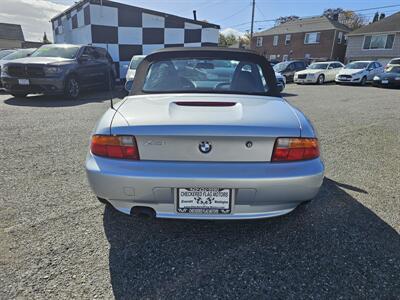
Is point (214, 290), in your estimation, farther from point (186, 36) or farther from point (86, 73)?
point (186, 36)

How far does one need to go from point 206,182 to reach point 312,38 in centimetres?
3819

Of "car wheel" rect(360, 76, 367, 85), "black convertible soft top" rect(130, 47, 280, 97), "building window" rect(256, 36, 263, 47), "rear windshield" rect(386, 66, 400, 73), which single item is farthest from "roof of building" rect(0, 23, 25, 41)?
"black convertible soft top" rect(130, 47, 280, 97)

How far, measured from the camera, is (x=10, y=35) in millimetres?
40938

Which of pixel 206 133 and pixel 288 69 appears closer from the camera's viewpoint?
pixel 206 133

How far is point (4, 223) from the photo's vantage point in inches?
87.3

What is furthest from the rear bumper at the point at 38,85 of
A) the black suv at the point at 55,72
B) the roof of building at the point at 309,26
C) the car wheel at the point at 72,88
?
the roof of building at the point at 309,26

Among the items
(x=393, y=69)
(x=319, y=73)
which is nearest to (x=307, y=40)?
(x=319, y=73)

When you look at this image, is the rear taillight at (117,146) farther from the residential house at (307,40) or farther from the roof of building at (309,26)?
the roof of building at (309,26)

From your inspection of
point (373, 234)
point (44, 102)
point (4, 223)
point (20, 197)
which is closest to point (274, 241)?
point (373, 234)

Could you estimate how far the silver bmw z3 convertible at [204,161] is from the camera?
172 cm

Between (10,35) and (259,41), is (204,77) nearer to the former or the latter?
(259,41)

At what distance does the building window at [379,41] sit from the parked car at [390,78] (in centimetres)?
1480

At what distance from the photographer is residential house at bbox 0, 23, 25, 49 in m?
38.6

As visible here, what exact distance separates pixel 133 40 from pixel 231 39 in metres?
48.7
